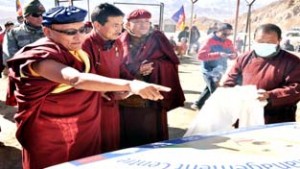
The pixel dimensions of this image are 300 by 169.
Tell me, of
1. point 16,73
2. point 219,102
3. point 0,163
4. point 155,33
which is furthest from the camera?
point 0,163

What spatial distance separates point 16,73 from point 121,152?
2.50ft

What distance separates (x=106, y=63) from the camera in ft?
10.9

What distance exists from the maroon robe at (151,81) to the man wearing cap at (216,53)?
117 inches

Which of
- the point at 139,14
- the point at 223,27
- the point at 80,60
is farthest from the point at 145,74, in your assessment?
the point at 223,27

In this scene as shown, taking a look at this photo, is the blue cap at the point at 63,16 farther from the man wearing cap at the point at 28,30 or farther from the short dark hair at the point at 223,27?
the short dark hair at the point at 223,27

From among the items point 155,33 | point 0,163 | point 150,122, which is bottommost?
point 0,163

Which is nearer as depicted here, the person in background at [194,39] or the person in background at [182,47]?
the person in background at [182,47]

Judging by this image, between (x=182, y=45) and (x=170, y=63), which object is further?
(x=182, y=45)

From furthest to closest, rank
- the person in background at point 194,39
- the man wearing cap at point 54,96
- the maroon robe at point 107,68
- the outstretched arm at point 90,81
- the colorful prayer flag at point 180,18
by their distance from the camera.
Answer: the colorful prayer flag at point 180,18, the person in background at point 194,39, the maroon robe at point 107,68, the man wearing cap at point 54,96, the outstretched arm at point 90,81

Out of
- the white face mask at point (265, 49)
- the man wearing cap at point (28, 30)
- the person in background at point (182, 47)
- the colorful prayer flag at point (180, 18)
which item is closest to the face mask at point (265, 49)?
the white face mask at point (265, 49)

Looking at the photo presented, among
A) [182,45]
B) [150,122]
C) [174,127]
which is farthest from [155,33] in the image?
[182,45]

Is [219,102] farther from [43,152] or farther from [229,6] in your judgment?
[229,6]

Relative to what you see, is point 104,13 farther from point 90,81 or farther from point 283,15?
point 283,15

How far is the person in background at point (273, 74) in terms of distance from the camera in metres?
3.77
